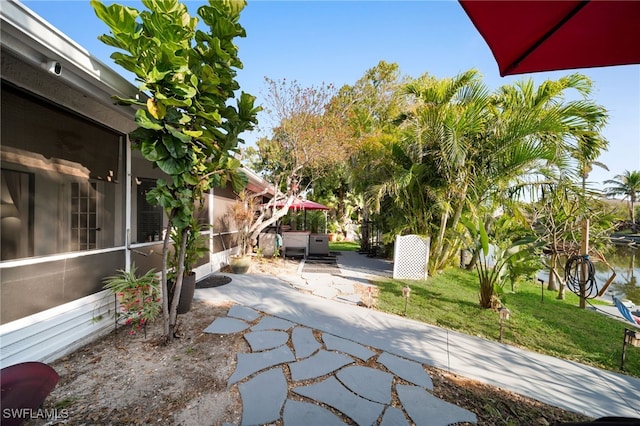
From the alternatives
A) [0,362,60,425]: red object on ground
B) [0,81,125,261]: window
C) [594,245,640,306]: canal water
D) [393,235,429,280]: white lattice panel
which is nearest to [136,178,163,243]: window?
[0,81,125,261]: window

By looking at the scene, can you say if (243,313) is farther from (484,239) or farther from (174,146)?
(484,239)

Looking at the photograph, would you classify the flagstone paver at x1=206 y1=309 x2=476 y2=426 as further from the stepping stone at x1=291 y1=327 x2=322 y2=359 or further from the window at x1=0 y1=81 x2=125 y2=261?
the window at x1=0 y1=81 x2=125 y2=261

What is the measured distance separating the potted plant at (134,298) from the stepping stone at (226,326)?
793 millimetres

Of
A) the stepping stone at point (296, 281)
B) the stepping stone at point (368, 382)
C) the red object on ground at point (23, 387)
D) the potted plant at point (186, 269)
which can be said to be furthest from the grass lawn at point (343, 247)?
the red object on ground at point (23, 387)

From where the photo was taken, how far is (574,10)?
1395 millimetres

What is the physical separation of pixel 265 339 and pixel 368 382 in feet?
4.78

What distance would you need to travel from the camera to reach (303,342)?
3.32m

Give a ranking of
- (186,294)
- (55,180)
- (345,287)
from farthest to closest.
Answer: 1. (345,287)
2. (186,294)
3. (55,180)

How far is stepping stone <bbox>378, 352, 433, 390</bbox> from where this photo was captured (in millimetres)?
2639

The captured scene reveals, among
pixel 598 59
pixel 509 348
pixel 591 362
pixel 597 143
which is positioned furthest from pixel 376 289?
pixel 597 143

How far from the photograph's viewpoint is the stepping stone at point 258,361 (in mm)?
2625

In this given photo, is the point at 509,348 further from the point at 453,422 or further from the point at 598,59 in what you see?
the point at 598,59

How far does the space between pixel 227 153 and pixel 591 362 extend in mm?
5636

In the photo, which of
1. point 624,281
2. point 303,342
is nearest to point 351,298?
point 303,342
